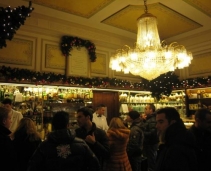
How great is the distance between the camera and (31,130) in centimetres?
298

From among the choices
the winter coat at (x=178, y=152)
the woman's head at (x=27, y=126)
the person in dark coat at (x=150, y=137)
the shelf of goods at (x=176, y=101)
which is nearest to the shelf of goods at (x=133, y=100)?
the shelf of goods at (x=176, y=101)

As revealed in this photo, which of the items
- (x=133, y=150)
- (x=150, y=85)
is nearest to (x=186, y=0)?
(x=150, y=85)

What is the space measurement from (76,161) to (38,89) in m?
4.15

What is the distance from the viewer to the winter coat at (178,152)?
5.54 feet

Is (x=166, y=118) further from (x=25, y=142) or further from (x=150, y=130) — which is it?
(x=150, y=130)

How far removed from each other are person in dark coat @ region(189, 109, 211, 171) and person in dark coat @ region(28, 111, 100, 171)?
1187 mm

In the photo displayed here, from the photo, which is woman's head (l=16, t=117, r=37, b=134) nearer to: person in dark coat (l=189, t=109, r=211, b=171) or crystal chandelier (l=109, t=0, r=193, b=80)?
person in dark coat (l=189, t=109, r=211, b=171)

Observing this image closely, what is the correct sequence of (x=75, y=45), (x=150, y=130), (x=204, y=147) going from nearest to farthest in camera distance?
1. (x=204, y=147)
2. (x=150, y=130)
3. (x=75, y=45)

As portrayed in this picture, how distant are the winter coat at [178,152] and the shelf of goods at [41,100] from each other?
4.43 m

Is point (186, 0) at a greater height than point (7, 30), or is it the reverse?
point (186, 0)

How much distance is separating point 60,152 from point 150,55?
3.51m

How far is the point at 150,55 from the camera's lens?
4.84m

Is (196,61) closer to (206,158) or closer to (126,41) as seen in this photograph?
(126,41)

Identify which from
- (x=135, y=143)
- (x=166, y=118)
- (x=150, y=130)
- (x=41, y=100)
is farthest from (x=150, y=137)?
(x=41, y=100)
